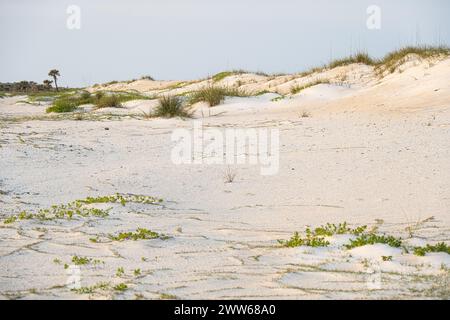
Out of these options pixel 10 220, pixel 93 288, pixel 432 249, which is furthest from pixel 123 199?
pixel 432 249

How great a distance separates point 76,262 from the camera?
3621 millimetres

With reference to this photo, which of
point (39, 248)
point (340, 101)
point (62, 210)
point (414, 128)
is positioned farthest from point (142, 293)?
point (340, 101)

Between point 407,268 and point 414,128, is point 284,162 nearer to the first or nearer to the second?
point 414,128

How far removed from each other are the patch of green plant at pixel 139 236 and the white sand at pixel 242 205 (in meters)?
0.09

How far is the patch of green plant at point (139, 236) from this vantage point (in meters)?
4.21

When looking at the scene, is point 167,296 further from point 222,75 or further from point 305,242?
point 222,75

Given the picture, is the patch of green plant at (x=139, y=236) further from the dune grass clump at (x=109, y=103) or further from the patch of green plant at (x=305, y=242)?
the dune grass clump at (x=109, y=103)

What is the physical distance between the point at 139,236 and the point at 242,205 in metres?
1.45

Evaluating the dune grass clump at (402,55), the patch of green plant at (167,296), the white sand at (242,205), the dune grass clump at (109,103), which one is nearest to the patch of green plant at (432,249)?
the white sand at (242,205)

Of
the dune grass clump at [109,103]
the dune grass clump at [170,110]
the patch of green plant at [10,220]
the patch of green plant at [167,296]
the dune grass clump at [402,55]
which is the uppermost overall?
the dune grass clump at [402,55]

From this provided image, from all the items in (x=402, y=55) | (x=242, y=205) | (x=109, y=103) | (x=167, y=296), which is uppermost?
(x=402, y=55)

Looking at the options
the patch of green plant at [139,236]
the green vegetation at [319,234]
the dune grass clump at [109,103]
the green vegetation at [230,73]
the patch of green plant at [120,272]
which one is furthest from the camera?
the green vegetation at [230,73]

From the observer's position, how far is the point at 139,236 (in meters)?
4.23

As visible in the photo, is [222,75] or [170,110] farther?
[222,75]
